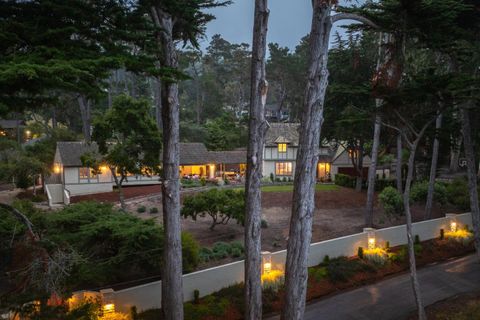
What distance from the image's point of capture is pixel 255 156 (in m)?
8.34

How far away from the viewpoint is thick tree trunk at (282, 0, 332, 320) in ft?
24.7

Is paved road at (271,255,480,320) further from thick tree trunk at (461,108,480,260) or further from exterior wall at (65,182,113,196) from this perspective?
exterior wall at (65,182,113,196)

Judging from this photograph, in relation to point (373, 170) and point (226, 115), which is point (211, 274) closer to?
point (373, 170)

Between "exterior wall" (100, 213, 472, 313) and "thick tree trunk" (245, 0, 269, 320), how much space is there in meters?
4.17

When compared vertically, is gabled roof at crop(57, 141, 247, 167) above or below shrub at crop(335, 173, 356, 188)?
above

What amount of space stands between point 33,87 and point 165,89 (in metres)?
3.72

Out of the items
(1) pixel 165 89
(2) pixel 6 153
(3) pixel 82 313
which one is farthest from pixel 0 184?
(3) pixel 82 313

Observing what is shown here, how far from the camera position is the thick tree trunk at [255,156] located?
27.0 feet

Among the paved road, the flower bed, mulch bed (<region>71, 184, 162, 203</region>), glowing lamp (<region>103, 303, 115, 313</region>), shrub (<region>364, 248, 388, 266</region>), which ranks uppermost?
mulch bed (<region>71, 184, 162, 203</region>)

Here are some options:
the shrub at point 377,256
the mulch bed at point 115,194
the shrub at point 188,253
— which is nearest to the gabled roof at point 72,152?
the mulch bed at point 115,194

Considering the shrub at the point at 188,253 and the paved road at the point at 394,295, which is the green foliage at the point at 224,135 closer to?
the paved road at the point at 394,295

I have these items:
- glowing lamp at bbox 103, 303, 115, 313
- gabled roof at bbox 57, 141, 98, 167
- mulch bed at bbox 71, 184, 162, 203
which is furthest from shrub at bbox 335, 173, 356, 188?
glowing lamp at bbox 103, 303, 115, 313

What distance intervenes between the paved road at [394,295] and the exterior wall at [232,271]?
2.18 m

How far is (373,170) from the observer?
20344 mm
